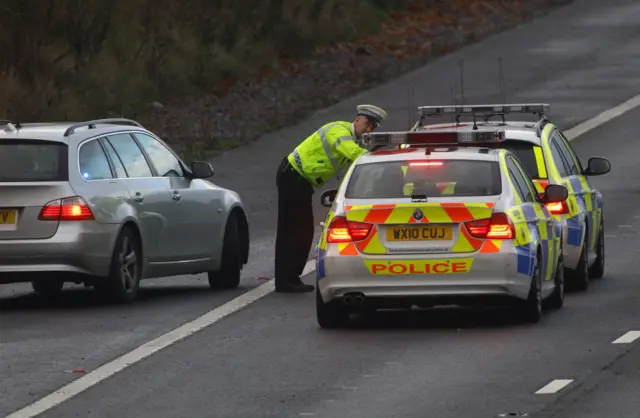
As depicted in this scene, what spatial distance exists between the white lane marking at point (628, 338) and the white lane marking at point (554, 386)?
1.89 metres

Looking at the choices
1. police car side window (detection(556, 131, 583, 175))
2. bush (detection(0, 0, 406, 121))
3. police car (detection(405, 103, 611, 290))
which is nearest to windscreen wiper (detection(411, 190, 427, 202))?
police car (detection(405, 103, 611, 290))

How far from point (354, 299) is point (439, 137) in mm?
1744

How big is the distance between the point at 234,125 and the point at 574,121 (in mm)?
5477

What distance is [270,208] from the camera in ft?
89.2

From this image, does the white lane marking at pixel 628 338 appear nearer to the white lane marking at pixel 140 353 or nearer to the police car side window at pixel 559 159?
the white lane marking at pixel 140 353

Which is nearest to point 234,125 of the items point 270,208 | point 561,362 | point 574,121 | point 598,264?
point 574,121

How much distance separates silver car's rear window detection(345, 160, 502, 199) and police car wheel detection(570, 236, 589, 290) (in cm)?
257

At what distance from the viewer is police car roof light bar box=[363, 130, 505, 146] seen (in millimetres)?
16203

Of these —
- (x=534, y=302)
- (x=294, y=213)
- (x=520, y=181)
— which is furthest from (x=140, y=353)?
(x=294, y=213)

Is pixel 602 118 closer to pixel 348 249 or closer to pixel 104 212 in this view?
pixel 104 212

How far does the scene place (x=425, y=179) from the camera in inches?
617

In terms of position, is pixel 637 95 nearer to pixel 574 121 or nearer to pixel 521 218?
pixel 574 121

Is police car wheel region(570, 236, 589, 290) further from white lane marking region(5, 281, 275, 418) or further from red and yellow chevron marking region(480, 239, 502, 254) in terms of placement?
red and yellow chevron marking region(480, 239, 502, 254)

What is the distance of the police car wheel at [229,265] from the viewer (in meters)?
19.2
